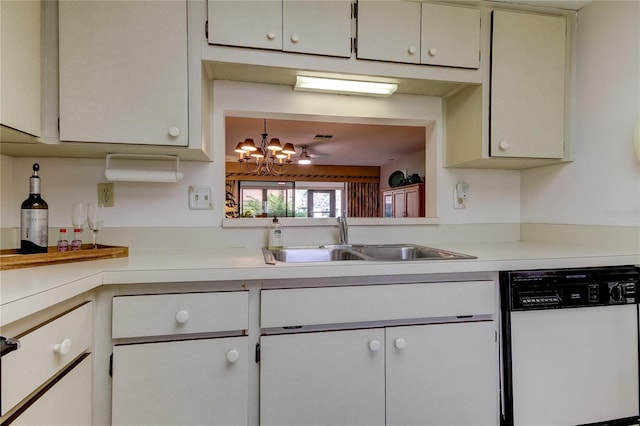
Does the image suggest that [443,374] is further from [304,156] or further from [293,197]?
[293,197]

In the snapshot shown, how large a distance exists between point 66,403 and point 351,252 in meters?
1.14

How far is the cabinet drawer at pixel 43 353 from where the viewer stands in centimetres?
68

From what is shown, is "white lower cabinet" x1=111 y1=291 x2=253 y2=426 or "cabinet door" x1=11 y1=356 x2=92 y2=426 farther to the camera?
"white lower cabinet" x1=111 y1=291 x2=253 y2=426

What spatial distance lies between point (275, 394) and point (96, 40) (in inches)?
57.1

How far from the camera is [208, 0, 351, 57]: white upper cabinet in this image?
1317 millimetres

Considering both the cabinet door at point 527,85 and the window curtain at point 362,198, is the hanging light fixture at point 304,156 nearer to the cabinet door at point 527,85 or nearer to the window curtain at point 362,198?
the window curtain at point 362,198

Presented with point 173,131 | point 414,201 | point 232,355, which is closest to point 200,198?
point 173,131

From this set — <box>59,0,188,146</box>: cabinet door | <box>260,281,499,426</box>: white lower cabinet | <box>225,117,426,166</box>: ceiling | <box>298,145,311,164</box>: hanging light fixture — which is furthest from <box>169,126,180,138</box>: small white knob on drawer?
<box>298,145,311,164</box>: hanging light fixture

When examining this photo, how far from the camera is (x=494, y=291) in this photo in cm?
123

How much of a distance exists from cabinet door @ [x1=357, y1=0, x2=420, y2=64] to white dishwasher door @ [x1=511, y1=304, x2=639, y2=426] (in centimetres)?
119

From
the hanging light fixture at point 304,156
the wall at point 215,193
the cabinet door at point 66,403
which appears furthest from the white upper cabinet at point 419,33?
the hanging light fixture at point 304,156

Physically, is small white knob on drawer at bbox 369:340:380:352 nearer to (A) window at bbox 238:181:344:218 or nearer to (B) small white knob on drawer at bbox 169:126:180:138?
(B) small white knob on drawer at bbox 169:126:180:138

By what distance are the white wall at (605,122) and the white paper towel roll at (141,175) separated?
198 cm

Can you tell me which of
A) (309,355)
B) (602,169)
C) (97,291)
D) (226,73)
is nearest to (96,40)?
(226,73)
